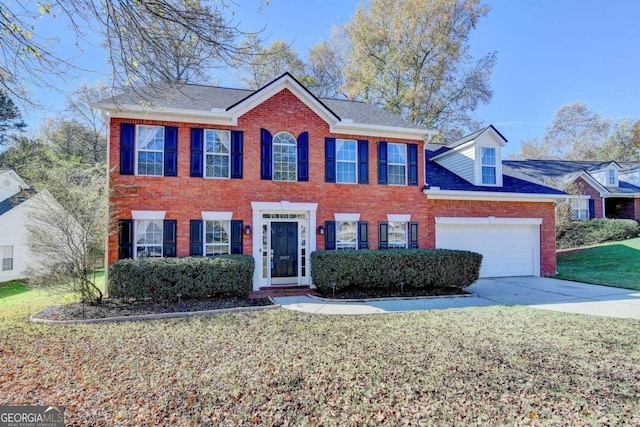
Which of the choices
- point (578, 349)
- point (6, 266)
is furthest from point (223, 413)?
point (6, 266)

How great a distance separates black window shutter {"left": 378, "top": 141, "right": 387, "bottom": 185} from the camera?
12133mm

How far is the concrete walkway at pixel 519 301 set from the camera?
8305 mm

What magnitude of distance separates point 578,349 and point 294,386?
466 cm

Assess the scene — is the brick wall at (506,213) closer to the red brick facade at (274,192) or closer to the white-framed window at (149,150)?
the red brick facade at (274,192)

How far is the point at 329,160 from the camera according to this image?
1169 centimetres

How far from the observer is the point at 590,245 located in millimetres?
20141

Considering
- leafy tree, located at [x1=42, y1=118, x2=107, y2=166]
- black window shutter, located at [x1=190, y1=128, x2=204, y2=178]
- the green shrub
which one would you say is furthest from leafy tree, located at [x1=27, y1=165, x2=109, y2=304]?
the green shrub

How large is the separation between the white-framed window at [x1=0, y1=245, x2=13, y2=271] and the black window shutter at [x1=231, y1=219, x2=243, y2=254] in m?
15.8

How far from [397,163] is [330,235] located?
372 centimetres

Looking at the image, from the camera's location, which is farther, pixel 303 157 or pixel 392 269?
pixel 303 157

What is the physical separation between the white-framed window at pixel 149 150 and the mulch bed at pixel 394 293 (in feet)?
20.7

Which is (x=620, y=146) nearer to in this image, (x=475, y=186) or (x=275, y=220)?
(x=475, y=186)

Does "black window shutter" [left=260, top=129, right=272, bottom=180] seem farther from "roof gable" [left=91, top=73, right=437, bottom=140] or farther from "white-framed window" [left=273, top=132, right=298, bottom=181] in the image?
"roof gable" [left=91, top=73, right=437, bottom=140]

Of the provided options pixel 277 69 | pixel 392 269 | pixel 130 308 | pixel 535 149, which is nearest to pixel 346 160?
pixel 392 269
